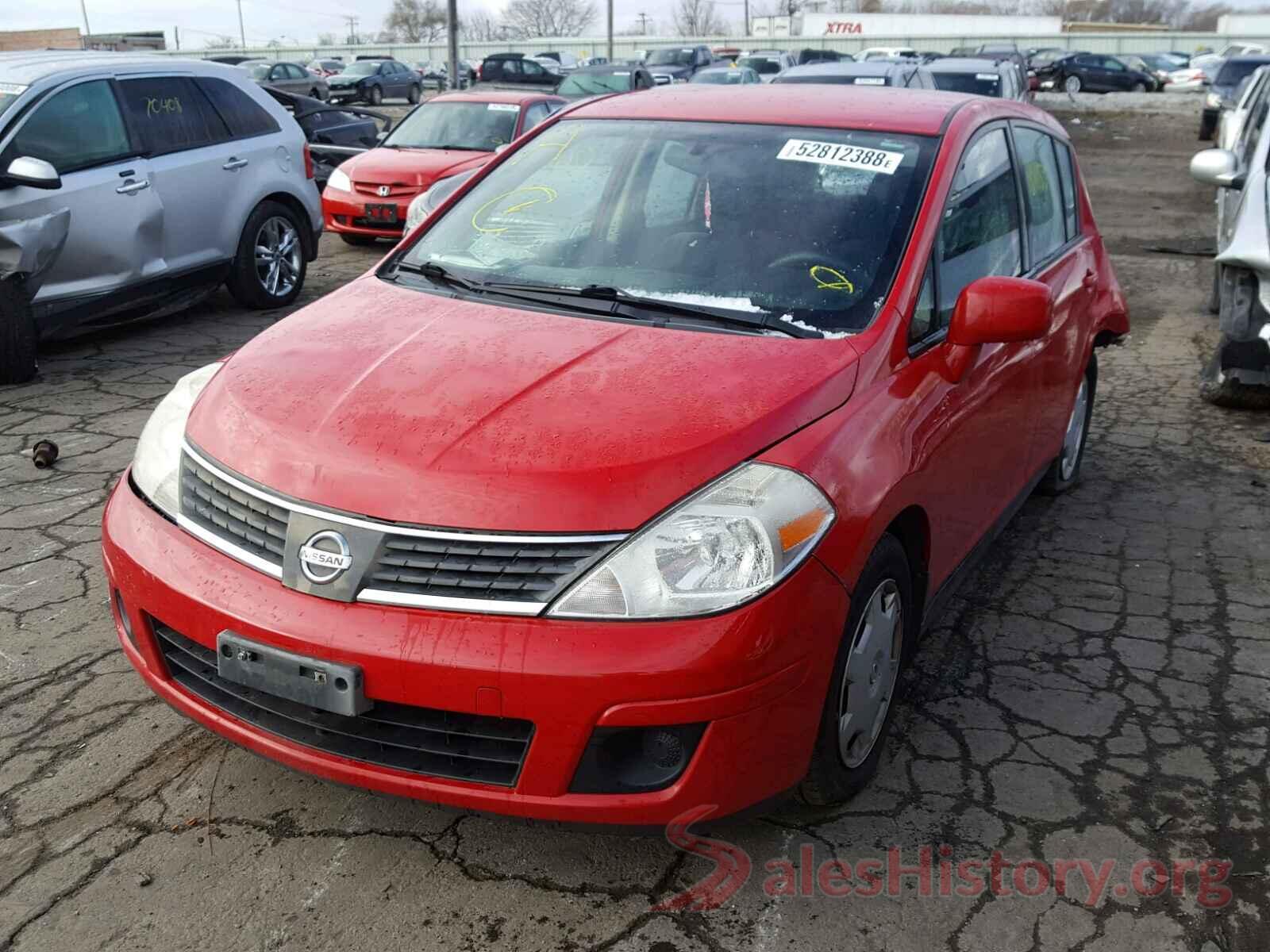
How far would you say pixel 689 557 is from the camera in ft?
7.78

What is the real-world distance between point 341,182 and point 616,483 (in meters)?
9.41

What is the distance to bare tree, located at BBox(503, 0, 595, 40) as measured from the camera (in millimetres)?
105562

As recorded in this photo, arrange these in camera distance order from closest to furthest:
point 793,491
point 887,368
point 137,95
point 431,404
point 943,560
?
1. point 793,491
2. point 431,404
3. point 887,368
4. point 943,560
5. point 137,95

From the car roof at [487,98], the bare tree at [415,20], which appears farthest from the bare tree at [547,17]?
the car roof at [487,98]

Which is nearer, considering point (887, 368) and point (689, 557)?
point (689, 557)

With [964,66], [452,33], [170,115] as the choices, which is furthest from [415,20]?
[170,115]

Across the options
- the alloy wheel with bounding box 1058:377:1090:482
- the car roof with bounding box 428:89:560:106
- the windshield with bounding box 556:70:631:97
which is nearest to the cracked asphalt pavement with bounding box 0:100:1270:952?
the alloy wheel with bounding box 1058:377:1090:482

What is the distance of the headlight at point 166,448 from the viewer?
2826 millimetres

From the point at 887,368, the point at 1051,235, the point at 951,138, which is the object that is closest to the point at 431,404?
the point at 887,368

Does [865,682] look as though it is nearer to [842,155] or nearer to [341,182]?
[842,155]

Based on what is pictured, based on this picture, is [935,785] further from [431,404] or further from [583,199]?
[583,199]

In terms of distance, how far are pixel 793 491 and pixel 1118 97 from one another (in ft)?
121

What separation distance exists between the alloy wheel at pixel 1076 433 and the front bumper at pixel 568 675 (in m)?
2.94

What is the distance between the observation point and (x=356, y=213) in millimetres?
10812
